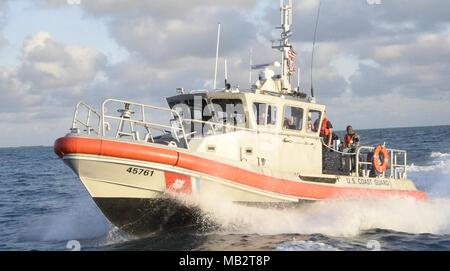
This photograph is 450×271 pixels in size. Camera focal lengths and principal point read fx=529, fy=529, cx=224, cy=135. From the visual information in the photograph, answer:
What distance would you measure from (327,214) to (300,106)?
241cm

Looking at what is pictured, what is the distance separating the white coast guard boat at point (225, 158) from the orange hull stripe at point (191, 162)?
17mm

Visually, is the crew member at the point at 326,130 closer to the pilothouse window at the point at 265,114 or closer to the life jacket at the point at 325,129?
the life jacket at the point at 325,129

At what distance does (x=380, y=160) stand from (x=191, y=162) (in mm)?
5712

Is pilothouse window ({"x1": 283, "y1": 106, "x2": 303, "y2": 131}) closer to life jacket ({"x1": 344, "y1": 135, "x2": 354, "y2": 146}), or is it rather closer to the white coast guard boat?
the white coast guard boat

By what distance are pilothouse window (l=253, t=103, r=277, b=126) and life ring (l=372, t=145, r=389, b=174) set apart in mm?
3153

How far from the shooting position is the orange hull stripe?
8680mm

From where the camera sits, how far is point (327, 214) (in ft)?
36.5

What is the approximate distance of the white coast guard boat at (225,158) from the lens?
8.91 meters

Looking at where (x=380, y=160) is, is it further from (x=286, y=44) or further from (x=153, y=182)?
(x=153, y=182)

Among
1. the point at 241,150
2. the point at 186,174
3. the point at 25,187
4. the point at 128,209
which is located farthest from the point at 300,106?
the point at 25,187

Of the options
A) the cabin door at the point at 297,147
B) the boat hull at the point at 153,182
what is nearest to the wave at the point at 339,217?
the boat hull at the point at 153,182
